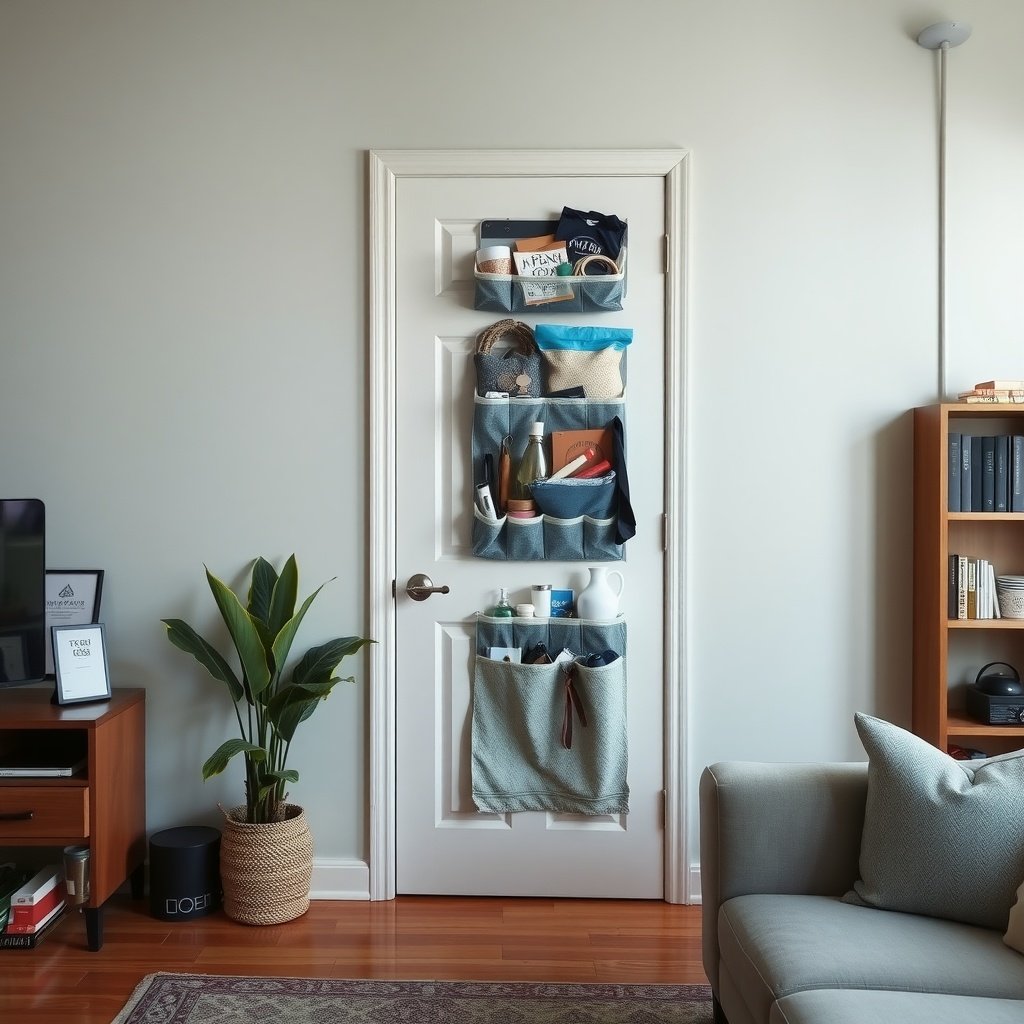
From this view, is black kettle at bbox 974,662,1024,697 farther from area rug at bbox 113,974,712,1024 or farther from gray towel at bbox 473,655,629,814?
area rug at bbox 113,974,712,1024

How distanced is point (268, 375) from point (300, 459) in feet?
0.88

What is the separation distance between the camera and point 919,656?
8.87ft

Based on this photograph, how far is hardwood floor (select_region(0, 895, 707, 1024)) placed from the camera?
228cm

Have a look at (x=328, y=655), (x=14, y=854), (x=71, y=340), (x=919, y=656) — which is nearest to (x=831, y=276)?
(x=919, y=656)

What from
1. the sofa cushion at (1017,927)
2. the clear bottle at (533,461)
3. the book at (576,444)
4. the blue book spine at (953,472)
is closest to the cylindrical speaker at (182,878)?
the clear bottle at (533,461)

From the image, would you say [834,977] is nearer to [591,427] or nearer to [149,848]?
[591,427]

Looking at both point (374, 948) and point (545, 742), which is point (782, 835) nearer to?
point (545, 742)

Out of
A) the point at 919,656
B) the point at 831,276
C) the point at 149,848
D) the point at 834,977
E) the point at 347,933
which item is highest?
the point at 831,276

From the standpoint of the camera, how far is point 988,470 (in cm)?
259

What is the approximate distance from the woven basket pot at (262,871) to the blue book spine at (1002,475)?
2.17 metres

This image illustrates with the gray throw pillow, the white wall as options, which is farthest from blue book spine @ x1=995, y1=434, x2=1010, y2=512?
the gray throw pillow

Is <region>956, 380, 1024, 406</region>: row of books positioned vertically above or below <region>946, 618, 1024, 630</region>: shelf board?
above

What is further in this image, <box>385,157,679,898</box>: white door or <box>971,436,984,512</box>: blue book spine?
<box>385,157,679,898</box>: white door

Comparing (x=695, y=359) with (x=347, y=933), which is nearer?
(x=347, y=933)
